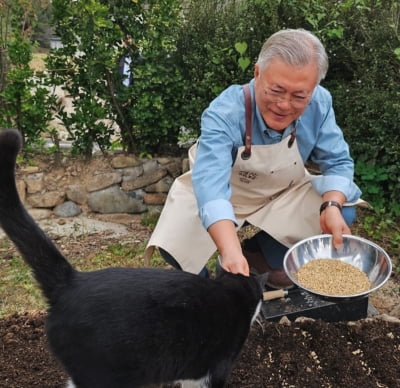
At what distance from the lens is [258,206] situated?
2.79 meters

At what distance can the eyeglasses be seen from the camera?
7.04 feet

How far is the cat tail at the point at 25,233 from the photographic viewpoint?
5.19ft

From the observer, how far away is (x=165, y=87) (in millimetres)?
4109

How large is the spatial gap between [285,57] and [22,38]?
269 cm

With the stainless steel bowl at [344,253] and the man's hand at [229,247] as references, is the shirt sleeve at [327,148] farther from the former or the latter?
the man's hand at [229,247]

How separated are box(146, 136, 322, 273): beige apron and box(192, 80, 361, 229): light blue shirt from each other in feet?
0.24

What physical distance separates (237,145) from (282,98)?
1.20ft

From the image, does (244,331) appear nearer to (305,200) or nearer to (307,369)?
(307,369)

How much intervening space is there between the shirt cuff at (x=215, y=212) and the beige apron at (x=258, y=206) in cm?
45

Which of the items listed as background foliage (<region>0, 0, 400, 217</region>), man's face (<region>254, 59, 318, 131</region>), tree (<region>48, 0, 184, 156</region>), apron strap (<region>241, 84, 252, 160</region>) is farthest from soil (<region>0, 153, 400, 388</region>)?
tree (<region>48, 0, 184, 156</region>)

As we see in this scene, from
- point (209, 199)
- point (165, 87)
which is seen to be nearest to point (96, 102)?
point (165, 87)

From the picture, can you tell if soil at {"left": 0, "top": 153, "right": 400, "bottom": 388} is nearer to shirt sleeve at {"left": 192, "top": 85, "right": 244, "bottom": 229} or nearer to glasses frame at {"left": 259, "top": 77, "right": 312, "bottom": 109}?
shirt sleeve at {"left": 192, "top": 85, "right": 244, "bottom": 229}

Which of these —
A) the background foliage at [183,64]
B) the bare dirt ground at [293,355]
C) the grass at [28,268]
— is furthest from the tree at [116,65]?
the bare dirt ground at [293,355]

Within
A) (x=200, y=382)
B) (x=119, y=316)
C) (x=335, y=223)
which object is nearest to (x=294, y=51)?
(x=335, y=223)
